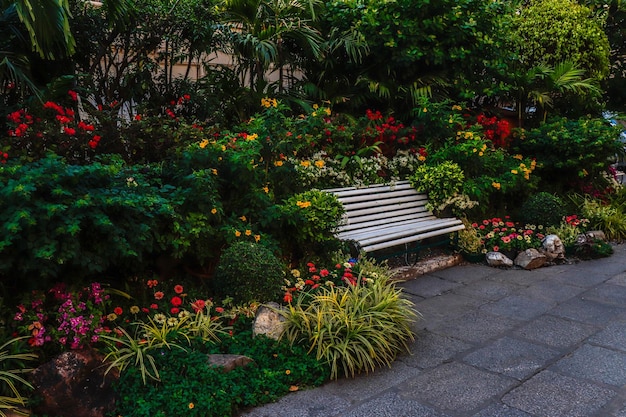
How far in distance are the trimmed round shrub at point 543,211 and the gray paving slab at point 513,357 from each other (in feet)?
10.1

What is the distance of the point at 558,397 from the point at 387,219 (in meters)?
3.12

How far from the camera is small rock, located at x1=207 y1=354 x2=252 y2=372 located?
344cm

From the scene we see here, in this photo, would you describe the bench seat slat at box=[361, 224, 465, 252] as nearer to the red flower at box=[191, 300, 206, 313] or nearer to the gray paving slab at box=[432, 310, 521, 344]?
the gray paving slab at box=[432, 310, 521, 344]

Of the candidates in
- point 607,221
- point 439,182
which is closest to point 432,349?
point 439,182

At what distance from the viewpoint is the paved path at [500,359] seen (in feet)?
10.8

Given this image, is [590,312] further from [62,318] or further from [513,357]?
[62,318]

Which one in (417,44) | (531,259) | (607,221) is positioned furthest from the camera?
(417,44)

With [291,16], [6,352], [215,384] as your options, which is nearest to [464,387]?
[215,384]

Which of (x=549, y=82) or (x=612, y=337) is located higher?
(x=549, y=82)

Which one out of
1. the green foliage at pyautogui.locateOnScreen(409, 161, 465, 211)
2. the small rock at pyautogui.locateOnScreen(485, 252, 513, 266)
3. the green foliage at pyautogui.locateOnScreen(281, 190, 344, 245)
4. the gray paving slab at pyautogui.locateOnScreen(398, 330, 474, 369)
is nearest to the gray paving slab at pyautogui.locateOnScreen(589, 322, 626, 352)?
the gray paving slab at pyautogui.locateOnScreen(398, 330, 474, 369)

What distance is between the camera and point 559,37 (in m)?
8.83

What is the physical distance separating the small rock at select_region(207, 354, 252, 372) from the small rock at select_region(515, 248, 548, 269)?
12.4ft

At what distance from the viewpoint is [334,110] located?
26.3ft

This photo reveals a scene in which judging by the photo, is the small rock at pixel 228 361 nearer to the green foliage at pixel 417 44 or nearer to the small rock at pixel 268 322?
the small rock at pixel 268 322
